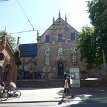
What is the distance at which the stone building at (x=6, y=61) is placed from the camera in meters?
31.5

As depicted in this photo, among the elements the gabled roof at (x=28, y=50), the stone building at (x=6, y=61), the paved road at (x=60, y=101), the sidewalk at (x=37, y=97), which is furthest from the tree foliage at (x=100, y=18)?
the gabled roof at (x=28, y=50)

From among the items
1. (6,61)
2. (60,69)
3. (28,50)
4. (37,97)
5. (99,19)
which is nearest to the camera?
(37,97)

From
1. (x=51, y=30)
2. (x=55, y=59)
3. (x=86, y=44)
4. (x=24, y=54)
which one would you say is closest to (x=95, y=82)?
(x=86, y=44)

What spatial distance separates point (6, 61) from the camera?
1280 inches

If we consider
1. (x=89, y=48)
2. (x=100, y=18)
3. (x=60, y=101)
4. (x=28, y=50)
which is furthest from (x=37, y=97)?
(x=28, y=50)

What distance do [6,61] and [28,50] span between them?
29991mm

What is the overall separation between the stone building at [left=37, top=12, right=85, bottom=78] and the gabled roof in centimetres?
909

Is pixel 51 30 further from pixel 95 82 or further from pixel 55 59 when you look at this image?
pixel 95 82

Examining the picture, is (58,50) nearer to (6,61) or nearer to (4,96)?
(6,61)

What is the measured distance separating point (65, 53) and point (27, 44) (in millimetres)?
16991

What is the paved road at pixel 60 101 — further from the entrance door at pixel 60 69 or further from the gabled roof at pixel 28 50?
the gabled roof at pixel 28 50

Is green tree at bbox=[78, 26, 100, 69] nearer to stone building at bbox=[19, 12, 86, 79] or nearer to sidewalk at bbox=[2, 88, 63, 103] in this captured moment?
stone building at bbox=[19, 12, 86, 79]

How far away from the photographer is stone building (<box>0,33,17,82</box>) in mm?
31453

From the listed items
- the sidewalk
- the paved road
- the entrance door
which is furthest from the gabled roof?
the paved road
